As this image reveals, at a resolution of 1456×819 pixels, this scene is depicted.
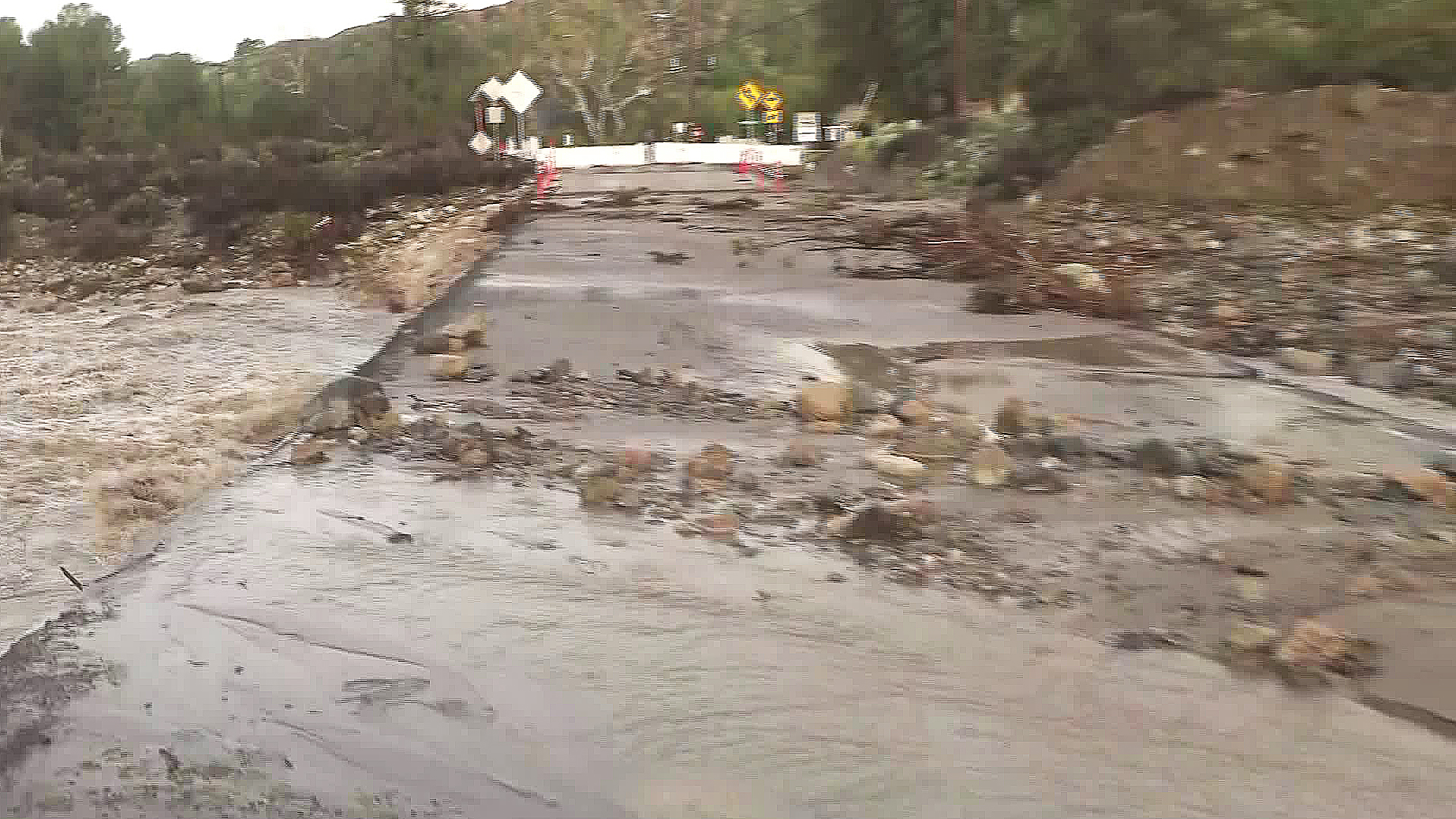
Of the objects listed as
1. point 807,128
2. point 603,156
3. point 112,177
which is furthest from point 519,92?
point 807,128

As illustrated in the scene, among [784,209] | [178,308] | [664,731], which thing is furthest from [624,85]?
[664,731]

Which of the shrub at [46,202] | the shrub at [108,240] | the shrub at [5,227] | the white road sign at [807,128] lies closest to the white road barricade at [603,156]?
the white road sign at [807,128]

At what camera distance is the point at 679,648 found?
4.29m

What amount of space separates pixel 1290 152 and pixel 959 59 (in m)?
12.9

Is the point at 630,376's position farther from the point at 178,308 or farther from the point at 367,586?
the point at 178,308

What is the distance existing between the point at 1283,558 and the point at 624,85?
76592 mm

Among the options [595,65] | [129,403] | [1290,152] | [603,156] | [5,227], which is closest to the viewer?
[129,403]

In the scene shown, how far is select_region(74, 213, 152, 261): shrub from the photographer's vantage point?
20.3 metres

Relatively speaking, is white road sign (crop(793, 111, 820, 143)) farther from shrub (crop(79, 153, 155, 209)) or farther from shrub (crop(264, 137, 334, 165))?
shrub (crop(79, 153, 155, 209))

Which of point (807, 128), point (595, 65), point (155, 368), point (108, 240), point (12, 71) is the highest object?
point (595, 65)

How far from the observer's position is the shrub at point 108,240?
2028cm

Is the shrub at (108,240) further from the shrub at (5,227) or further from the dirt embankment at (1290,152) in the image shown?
the dirt embankment at (1290,152)

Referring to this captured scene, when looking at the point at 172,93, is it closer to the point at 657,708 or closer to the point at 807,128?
the point at 807,128

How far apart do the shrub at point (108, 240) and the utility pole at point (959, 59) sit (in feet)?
55.7
